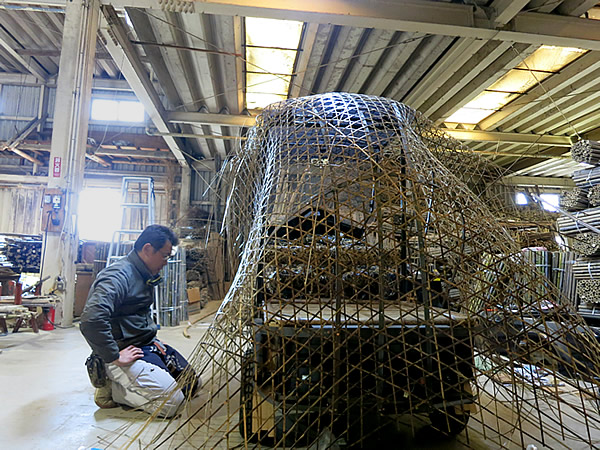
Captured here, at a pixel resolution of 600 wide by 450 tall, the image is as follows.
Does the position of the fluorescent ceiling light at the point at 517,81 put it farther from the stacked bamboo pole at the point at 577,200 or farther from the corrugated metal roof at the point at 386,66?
the stacked bamboo pole at the point at 577,200

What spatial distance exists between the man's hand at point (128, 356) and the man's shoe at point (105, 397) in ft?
0.81

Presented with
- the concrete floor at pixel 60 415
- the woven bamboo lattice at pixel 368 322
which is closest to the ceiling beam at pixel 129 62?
the woven bamboo lattice at pixel 368 322

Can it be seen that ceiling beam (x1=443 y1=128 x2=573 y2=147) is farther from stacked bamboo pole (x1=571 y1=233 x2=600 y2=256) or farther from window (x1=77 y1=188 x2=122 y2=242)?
window (x1=77 y1=188 x2=122 y2=242)

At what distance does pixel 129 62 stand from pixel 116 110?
6237mm

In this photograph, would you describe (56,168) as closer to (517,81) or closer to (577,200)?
(577,200)

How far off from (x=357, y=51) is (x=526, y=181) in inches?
309

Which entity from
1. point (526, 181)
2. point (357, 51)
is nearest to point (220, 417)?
point (357, 51)

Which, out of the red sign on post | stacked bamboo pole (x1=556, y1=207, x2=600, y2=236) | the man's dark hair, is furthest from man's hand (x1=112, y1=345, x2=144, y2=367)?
stacked bamboo pole (x1=556, y1=207, x2=600, y2=236)

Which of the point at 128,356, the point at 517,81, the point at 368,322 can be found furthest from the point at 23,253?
the point at 517,81

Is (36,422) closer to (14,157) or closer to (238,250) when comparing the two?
(238,250)

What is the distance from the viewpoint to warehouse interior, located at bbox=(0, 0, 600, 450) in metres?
1.97

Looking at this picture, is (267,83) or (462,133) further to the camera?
(462,133)

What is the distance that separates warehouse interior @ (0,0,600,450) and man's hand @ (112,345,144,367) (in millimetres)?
349

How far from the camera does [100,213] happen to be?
13.0m
